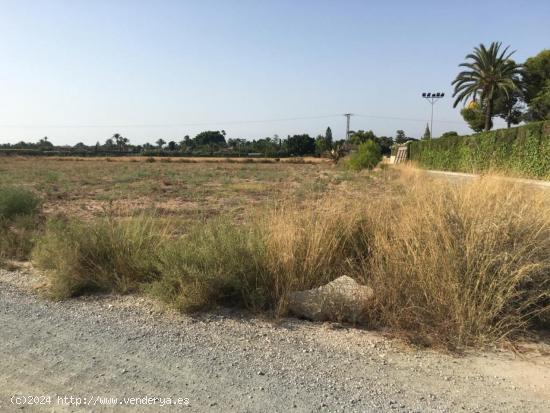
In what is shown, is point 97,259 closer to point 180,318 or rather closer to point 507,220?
point 180,318

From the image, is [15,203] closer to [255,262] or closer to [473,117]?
[255,262]

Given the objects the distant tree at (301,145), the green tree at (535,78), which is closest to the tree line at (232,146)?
the distant tree at (301,145)

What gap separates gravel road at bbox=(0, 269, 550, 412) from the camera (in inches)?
121

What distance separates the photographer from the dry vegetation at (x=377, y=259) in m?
4.16

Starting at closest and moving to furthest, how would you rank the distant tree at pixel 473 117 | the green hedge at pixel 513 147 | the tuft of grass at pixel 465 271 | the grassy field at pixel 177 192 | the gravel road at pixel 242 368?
the gravel road at pixel 242 368
the tuft of grass at pixel 465 271
the grassy field at pixel 177 192
the green hedge at pixel 513 147
the distant tree at pixel 473 117

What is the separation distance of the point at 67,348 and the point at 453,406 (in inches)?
121

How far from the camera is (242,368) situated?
3.52m

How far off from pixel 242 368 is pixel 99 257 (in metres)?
3.15

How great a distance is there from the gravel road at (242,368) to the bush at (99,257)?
78 centimetres

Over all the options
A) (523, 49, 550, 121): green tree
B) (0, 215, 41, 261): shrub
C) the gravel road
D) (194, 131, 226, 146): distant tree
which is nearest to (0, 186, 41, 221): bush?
(0, 215, 41, 261): shrub

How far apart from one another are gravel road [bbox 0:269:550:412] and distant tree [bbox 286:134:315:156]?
122717 millimetres

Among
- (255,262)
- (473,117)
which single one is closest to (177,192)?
(255,262)

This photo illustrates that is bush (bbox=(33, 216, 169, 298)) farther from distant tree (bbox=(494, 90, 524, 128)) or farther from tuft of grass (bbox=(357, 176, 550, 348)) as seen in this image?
distant tree (bbox=(494, 90, 524, 128))

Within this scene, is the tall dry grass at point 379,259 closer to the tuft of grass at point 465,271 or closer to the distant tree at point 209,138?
the tuft of grass at point 465,271
